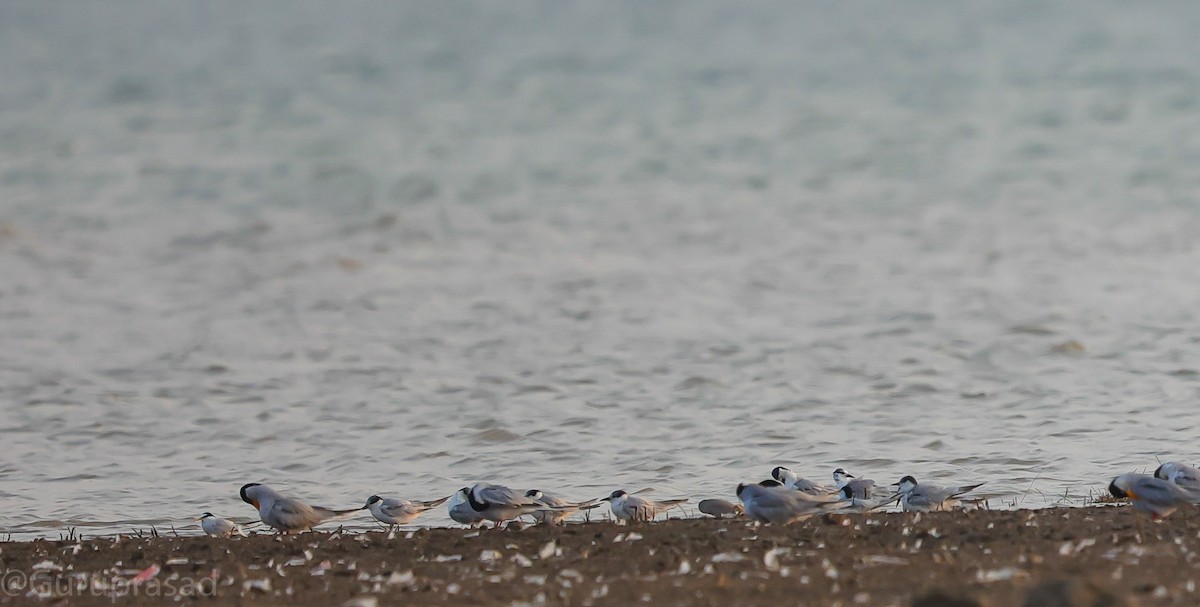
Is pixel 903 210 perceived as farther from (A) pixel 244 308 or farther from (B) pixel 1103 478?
(B) pixel 1103 478

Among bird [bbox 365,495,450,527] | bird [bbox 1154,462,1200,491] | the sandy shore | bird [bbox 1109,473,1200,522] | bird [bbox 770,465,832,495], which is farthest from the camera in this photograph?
bird [bbox 365,495,450,527]

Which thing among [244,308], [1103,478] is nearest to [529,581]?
[1103,478]

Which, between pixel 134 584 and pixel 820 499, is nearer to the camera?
pixel 134 584

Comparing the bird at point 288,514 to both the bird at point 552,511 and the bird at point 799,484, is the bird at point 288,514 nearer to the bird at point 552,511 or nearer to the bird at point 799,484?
the bird at point 552,511

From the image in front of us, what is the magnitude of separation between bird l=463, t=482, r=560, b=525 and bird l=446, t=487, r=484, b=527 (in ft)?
0.12

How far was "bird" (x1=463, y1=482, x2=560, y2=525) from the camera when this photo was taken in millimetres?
7980

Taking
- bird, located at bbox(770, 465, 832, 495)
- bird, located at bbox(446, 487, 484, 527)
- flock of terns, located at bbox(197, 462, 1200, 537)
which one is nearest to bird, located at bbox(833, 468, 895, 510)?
flock of terns, located at bbox(197, 462, 1200, 537)

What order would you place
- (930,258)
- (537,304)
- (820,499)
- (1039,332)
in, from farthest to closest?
(930,258)
(537,304)
(1039,332)
(820,499)

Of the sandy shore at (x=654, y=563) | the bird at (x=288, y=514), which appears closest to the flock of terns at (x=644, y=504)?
the bird at (x=288, y=514)

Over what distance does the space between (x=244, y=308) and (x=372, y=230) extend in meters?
3.70

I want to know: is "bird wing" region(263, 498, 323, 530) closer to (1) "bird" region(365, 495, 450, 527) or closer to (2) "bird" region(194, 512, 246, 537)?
(2) "bird" region(194, 512, 246, 537)

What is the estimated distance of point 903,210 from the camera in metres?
19.7

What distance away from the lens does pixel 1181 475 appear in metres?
7.59

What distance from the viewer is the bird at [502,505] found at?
798 cm
